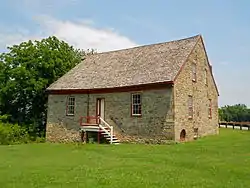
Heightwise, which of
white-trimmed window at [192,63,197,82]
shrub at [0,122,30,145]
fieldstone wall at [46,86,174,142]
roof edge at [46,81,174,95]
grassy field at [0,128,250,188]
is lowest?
grassy field at [0,128,250,188]

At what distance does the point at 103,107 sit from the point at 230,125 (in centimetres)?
1941

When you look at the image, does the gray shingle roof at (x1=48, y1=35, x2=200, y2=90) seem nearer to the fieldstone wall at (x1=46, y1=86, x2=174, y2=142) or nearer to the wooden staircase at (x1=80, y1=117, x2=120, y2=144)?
the fieldstone wall at (x1=46, y1=86, x2=174, y2=142)

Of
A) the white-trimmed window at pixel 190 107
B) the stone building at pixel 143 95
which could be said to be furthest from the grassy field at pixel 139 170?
the white-trimmed window at pixel 190 107

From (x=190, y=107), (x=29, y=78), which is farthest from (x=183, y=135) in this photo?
(x=29, y=78)

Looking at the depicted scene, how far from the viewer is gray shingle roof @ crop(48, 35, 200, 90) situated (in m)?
23.7

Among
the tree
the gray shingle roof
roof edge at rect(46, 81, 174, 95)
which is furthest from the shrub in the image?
the gray shingle roof

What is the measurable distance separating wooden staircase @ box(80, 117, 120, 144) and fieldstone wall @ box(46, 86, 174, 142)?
49 cm

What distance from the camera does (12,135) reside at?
92.1 feet

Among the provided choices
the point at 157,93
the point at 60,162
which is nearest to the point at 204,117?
the point at 157,93

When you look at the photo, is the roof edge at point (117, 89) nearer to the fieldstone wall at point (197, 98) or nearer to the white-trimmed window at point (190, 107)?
the fieldstone wall at point (197, 98)

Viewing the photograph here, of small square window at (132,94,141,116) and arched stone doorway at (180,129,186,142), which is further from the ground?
small square window at (132,94,141,116)

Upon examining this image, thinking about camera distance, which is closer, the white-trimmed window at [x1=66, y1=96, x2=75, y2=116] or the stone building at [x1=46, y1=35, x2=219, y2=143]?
the stone building at [x1=46, y1=35, x2=219, y2=143]

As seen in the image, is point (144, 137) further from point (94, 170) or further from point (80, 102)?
point (94, 170)

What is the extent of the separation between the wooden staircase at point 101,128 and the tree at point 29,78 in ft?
26.4
